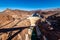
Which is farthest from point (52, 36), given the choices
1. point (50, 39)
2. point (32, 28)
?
point (32, 28)

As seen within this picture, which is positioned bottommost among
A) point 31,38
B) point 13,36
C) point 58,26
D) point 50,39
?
point 31,38

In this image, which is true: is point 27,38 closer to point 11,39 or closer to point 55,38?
point 11,39

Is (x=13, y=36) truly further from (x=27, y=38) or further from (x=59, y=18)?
(x=59, y=18)

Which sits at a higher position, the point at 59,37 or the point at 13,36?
the point at 59,37

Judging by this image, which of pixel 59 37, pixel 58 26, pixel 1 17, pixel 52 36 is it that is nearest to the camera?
pixel 59 37

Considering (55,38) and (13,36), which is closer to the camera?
(55,38)

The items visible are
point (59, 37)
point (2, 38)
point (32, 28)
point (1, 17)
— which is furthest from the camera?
point (1, 17)

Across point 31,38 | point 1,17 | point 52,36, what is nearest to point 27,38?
point 31,38

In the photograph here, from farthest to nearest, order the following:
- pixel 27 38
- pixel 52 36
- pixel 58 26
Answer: pixel 27 38
pixel 58 26
pixel 52 36

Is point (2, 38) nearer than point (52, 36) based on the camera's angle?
No
